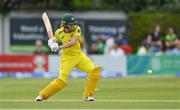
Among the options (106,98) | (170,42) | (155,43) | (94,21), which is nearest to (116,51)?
(155,43)

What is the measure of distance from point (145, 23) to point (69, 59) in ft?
69.5

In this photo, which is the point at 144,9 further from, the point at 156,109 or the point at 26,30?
the point at 156,109

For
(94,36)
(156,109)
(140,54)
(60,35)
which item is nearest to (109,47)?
(140,54)

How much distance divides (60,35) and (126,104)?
6.33ft

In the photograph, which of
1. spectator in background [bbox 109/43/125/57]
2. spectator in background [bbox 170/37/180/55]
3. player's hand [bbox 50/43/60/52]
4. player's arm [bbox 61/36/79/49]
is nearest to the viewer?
player's hand [bbox 50/43/60/52]

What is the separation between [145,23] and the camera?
1409 inches

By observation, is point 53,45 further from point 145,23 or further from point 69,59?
point 145,23

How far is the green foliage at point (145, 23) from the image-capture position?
3547 cm

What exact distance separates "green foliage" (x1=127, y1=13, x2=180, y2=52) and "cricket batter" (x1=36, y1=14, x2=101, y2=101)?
67.5 ft

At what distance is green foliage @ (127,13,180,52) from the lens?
1396 inches

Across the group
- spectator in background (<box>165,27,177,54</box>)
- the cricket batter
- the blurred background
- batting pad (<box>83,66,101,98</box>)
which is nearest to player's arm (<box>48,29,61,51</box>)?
the cricket batter

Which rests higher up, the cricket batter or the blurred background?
the blurred background

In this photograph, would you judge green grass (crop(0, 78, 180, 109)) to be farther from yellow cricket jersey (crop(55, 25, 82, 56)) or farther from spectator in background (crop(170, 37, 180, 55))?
spectator in background (crop(170, 37, 180, 55))

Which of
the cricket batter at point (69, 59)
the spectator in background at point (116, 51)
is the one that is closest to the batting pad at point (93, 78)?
the cricket batter at point (69, 59)
